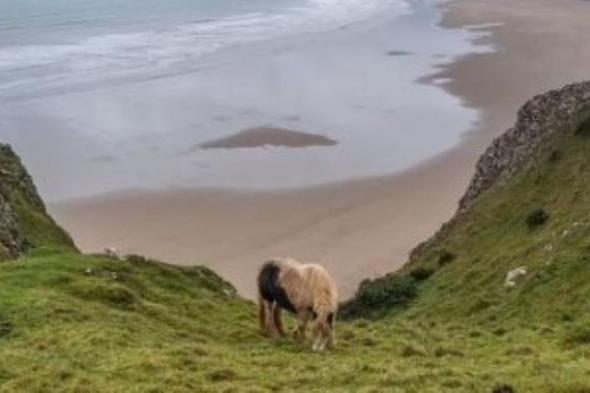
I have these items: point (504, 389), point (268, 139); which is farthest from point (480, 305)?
point (268, 139)

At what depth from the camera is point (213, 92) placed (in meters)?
87.9

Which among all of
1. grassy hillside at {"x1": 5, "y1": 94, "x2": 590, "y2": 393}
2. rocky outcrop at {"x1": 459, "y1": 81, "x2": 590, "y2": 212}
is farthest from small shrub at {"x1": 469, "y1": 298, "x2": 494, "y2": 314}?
rocky outcrop at {"x1": 459, "y1": 81, "x2": 590, "y2": 212}

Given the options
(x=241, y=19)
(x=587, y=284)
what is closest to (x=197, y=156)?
(x=587, y=284)

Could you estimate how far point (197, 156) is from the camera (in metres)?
69.0

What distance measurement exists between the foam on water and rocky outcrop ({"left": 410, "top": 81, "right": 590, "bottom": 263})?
49.3m

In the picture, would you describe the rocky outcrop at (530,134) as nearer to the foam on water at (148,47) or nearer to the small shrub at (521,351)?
the small shrub at (521,351)

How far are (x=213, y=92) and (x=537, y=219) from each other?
175ft

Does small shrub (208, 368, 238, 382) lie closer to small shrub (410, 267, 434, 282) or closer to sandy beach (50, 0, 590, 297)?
small shrub (410, 267, 434, 282)

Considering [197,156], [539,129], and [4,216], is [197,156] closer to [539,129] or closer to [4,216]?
[539,129]

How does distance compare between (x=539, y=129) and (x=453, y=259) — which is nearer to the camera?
(x=453, y=259)

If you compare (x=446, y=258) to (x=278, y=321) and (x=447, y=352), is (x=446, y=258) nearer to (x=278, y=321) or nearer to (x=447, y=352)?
(x=278, y=321)

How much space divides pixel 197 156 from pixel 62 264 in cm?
4045

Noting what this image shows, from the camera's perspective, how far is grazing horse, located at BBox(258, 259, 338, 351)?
21.8m

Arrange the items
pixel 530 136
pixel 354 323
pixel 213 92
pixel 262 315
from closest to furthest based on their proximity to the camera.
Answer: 1. pixel 262 315
2. pixel 354 323
3. pixel 530 136
4. pixel 213 92
